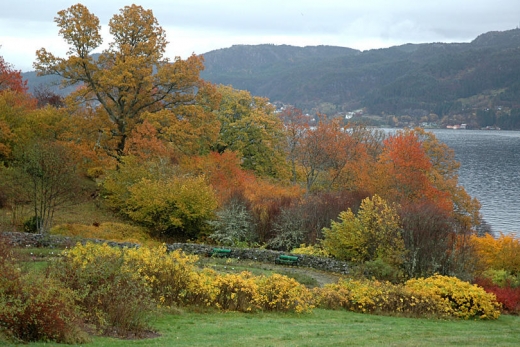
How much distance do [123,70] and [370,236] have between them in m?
22.2

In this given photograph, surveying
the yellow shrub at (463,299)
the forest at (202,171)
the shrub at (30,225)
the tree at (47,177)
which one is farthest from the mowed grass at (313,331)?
the shrub at (30,225)

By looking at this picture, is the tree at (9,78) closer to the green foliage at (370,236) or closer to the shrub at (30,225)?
the shrub at (30,225)

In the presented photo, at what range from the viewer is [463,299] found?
1972cm

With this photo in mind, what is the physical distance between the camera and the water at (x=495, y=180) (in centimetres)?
6525

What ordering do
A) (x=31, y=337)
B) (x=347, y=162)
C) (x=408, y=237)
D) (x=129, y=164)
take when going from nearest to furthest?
(x=31, y=337) → (x=408, y=237) → (x=129, y=164) → (x=347, y=162)

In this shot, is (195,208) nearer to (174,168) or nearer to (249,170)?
(174,168)

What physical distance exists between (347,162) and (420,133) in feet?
40.0

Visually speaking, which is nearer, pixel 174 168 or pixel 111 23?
pixel 174 168

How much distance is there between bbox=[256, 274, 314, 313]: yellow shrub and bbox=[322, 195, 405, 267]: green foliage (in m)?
8.64

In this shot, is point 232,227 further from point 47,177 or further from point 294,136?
point 294,136

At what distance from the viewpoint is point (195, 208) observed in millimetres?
31828

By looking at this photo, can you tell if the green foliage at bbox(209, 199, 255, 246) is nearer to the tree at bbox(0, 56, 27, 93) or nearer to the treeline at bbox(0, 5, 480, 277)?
the treeline at bbox(0, 5, 480, 277)

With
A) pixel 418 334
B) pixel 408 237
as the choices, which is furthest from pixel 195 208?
pixel 418 334

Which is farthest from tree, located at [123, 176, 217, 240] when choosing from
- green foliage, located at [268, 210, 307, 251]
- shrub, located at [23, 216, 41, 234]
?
shrub, located at [23, 216, 41, 234]
